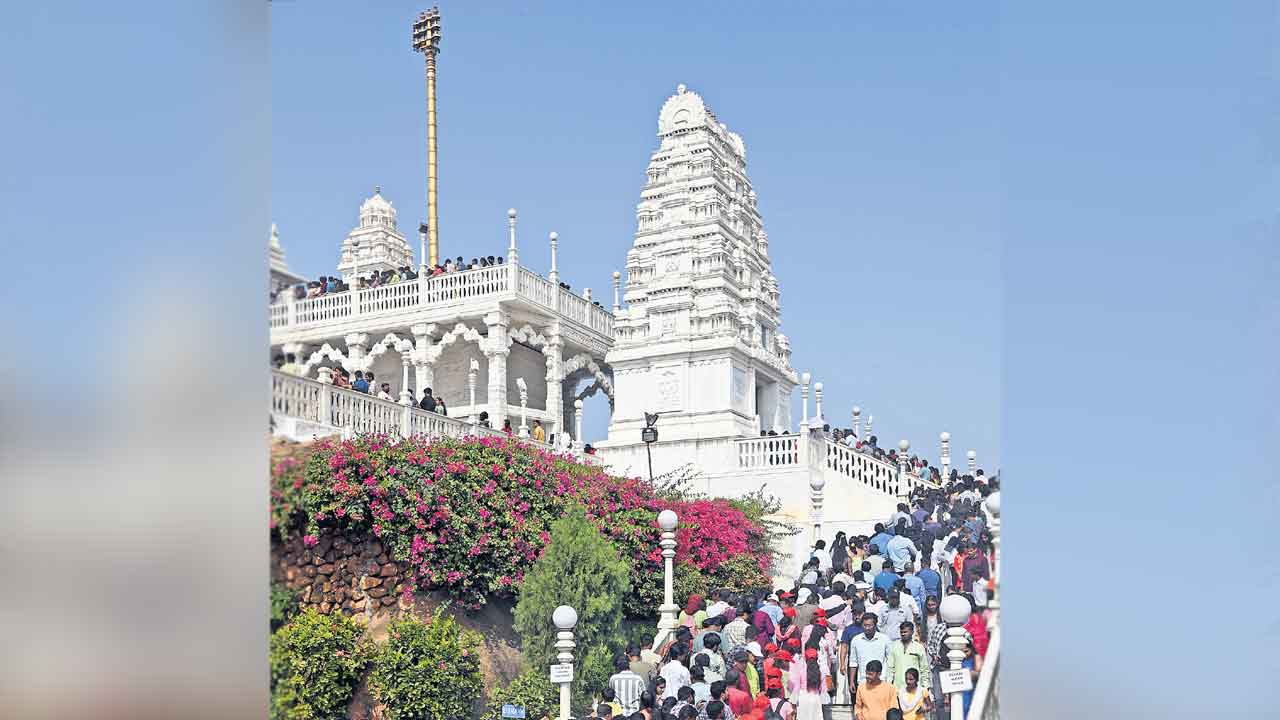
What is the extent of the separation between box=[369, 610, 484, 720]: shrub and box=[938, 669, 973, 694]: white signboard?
6.99 feet

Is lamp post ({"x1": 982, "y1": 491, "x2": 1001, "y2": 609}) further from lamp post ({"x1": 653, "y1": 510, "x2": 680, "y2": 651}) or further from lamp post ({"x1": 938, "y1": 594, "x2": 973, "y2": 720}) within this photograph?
lamp post ({"x1": 653, "y1": 510, "x2": 680, "y2": 651})

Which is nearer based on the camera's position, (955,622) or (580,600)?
(955,622)

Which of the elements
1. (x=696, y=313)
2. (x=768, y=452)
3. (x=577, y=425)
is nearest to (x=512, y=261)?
(x=577, y=425)

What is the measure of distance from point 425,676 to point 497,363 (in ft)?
6.68

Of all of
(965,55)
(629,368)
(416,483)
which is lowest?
(416,483)

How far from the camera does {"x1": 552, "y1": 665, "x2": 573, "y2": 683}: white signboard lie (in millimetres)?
4766

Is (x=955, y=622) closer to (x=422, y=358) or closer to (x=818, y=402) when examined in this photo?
(x=818, y=402)

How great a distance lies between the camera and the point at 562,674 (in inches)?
188

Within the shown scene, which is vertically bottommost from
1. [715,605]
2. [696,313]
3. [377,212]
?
[715,605]

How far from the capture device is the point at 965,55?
13.7 feet

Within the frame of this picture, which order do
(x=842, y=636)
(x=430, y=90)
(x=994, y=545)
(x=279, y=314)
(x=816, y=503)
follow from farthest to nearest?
(x=430, y=90), (x=816, y=503), (x=279, y=314), (x=842, y=636), (x=994, y=545)
